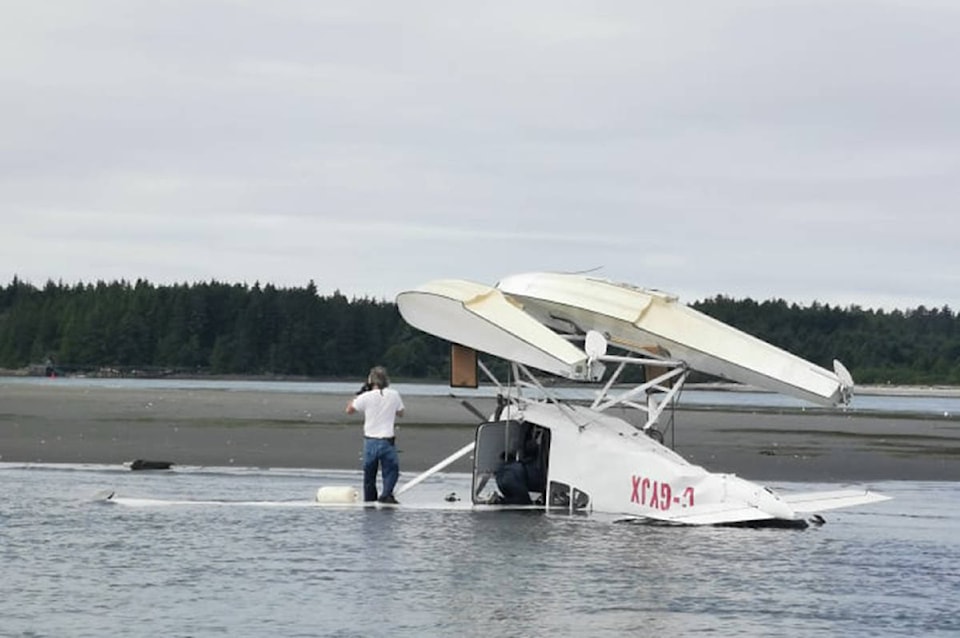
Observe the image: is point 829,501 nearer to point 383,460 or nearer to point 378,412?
point 383,460

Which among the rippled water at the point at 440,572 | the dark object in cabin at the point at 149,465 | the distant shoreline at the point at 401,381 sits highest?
the distant shoreline at the point at 401,381

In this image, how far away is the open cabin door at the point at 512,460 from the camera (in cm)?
2511

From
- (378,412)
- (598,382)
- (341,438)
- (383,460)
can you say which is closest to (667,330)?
(598,382)

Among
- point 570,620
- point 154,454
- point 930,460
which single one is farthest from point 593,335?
point 930,460

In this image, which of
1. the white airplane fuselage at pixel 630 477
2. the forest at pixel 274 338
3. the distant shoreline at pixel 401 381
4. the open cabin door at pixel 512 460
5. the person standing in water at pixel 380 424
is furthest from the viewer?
the forest at pixel 274 338

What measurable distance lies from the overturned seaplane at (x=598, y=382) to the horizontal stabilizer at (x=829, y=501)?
0.03 metres

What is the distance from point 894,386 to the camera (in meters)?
156

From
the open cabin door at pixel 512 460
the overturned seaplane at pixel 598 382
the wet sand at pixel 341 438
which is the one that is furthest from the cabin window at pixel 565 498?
the wet sand at pixel 341 438

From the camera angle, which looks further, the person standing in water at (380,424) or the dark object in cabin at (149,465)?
the dark object in cabin at (149,465)

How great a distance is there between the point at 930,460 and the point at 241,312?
123901 mm

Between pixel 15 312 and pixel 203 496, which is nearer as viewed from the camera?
pixel 203 496

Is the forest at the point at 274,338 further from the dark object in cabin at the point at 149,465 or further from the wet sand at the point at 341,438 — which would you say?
the dark object in cabin at the point at 149,465

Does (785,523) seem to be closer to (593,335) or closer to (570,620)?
(593,335)

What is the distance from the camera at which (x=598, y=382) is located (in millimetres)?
24359
